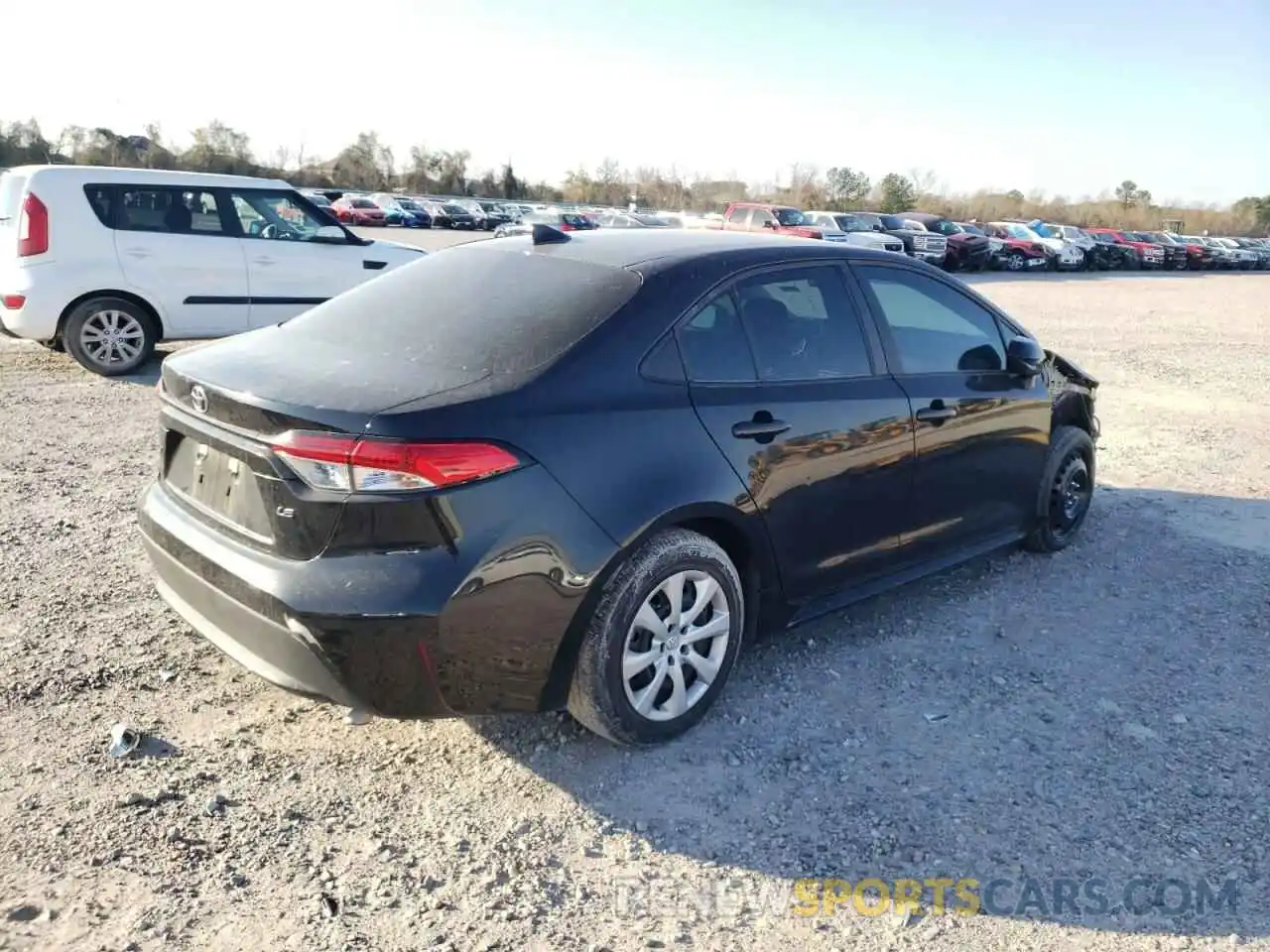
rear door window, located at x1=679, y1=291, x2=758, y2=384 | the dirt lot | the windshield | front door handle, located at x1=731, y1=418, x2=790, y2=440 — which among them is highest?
the windshield

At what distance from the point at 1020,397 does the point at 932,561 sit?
3.25ft

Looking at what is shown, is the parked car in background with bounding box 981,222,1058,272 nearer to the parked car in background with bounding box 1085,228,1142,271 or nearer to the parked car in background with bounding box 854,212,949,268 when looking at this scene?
the parked car in background with bounding box 854,212,949,268

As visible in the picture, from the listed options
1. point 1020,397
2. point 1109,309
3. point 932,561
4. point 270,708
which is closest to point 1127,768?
point 932,561

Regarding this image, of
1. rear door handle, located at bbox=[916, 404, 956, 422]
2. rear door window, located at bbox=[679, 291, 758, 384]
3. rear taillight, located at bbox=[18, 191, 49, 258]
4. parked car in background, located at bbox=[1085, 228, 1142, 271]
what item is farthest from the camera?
parked car in background, located at bbox=[1085, 228, 1142, 271]

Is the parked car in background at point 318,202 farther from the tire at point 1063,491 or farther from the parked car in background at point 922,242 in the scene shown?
the parked car in background at point 922,242

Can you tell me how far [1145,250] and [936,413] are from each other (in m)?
41.5

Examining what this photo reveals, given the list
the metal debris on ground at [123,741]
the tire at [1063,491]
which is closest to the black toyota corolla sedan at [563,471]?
the metal debris on ground at [123,741]

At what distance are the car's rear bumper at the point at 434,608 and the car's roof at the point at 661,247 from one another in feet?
3.71

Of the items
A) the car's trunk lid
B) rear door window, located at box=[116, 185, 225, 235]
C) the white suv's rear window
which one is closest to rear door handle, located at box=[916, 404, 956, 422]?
the car's trunk lid

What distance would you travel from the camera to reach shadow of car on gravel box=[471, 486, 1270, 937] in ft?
9.31

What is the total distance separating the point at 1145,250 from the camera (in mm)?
40094

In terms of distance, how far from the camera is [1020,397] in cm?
477

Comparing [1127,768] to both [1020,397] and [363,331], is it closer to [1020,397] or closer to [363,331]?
[1020,397]

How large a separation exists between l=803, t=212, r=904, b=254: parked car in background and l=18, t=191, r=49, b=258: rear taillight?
20.3m
